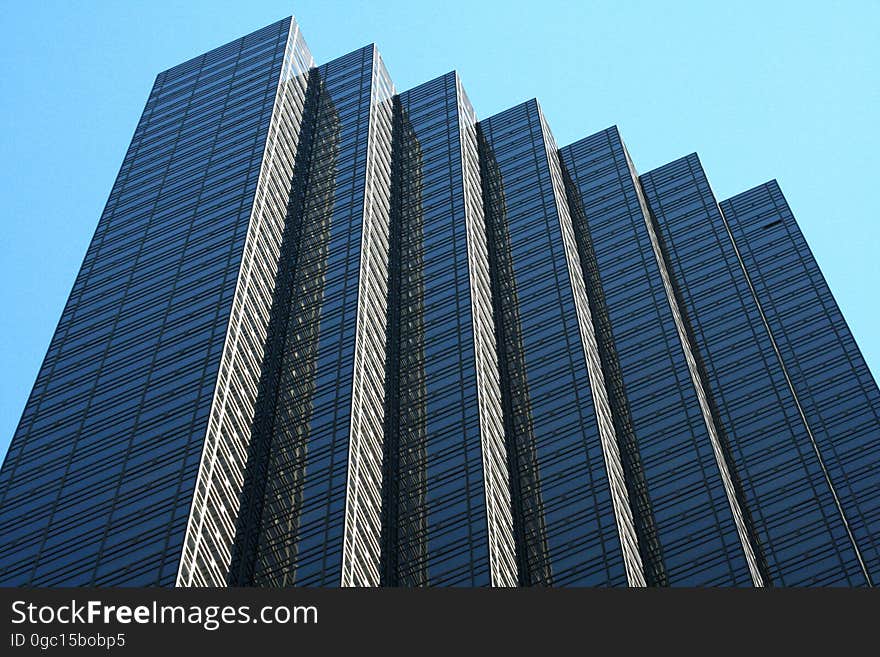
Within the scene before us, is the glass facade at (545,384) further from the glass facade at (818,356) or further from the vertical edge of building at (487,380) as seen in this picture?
the glass facade at (818,356)

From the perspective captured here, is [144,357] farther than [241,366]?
Yes

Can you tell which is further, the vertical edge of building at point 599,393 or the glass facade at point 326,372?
the vertical edge of building at point 599,393

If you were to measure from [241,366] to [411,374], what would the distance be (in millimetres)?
14490

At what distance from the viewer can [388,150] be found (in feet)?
462

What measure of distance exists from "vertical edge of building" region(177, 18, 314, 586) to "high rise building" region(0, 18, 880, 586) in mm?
260

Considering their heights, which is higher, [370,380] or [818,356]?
[818,356]

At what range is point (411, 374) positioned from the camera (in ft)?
350

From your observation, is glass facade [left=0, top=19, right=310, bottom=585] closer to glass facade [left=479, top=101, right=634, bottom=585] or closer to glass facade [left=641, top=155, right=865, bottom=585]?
glass facade [left=479, top=101, right=634, bottom=585]

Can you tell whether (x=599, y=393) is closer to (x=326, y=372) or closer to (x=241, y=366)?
(x=326, y=372)

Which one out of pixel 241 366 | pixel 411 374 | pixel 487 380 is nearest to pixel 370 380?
pixel 411 374

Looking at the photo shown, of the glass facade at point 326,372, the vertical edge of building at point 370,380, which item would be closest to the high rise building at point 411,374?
the glass facade at point 326,372

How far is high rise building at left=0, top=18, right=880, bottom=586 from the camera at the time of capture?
87.3 m

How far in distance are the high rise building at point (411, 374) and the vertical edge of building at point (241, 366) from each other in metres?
0.26

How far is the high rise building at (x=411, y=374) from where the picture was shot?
87.3m
